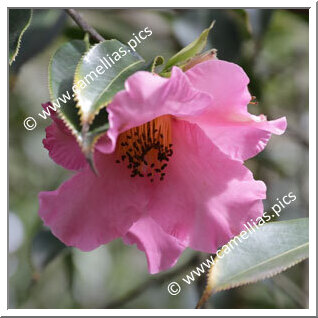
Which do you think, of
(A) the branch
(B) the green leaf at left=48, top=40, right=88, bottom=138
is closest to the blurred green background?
(A) the branch

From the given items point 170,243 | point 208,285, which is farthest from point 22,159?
point 208,285

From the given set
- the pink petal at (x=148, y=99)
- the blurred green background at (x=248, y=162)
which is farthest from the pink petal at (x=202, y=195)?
the blurred green background at (x=248, y=162)

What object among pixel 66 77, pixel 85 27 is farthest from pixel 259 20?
pixel 66 77

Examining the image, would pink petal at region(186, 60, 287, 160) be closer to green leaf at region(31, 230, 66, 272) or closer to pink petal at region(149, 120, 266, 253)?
pink petal at region(149, 120, 266, 253)

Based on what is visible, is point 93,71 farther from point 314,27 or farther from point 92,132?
point 314,27

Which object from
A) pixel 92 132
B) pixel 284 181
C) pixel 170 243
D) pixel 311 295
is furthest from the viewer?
pixel 284 181

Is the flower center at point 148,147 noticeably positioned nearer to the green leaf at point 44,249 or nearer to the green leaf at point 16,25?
the green leaf at point 16,25

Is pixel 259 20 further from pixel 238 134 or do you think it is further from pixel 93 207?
pixel 93 207
